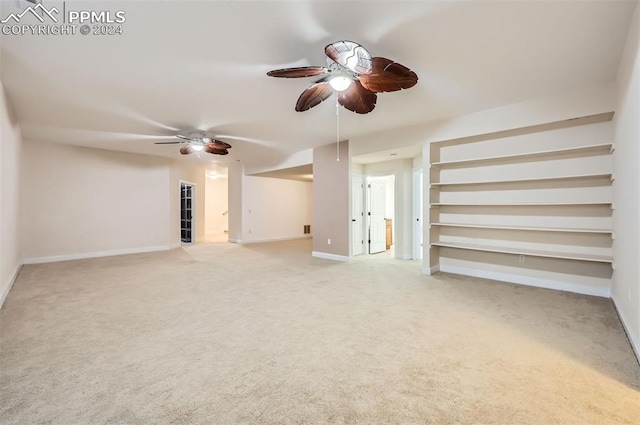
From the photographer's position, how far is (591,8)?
6.58ft

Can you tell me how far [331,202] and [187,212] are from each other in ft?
17.6

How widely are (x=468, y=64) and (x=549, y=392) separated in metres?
2.65

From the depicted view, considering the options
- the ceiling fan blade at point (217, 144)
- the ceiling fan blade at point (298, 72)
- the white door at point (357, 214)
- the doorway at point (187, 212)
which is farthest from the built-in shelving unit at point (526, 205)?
the doorway at point (187, 212)

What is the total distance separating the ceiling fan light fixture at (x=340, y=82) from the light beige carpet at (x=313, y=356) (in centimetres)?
215

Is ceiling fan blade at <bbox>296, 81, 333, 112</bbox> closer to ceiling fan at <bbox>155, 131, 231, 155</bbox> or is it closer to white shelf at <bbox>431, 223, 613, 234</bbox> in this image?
ceiling fan at <bbox>155, 131, 231, 155</bbox>

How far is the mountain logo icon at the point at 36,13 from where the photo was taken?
1965 millimetres

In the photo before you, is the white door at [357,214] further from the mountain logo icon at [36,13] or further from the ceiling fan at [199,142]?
the mountain logo icon at [36,13]

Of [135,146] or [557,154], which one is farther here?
[135,146]

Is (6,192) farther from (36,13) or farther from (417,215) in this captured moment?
(417,215)

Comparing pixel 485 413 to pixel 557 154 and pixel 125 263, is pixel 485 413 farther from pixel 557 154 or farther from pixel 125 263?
pixel 125 263

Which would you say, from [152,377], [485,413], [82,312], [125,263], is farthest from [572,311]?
[125,263]

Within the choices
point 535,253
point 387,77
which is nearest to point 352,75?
point 387,77

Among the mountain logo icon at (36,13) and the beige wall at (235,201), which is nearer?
the mountain logo icon at (36,13)

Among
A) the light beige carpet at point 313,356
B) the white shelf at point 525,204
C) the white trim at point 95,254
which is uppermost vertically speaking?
the white shelf at point 525,204
